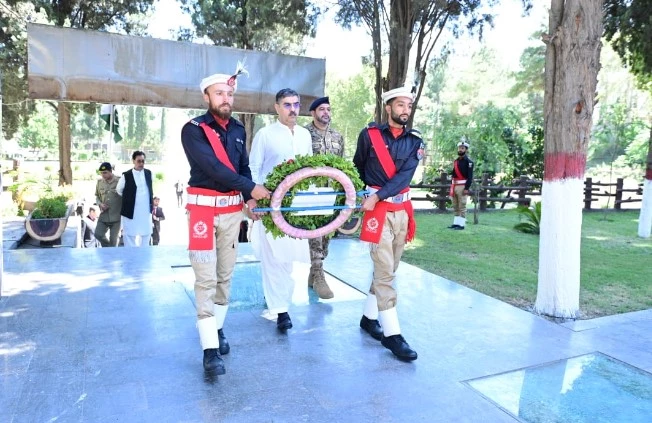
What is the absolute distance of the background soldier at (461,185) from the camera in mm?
11250

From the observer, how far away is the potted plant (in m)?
8.13

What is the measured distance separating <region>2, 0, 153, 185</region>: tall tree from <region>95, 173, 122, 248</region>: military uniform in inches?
368

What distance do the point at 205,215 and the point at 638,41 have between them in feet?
37.5

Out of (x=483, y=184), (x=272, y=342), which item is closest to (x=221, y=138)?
(x=272, y=342)

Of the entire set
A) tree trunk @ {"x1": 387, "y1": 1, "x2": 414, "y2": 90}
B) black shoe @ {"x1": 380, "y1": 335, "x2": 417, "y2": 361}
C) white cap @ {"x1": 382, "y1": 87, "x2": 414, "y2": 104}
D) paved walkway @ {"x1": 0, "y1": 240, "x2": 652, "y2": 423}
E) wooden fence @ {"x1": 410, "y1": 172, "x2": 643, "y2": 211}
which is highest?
tree trunk @ {"x1": 387, "y1": 1, "x2": 414, "y2": 90}

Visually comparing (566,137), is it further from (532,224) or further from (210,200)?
(532,224)

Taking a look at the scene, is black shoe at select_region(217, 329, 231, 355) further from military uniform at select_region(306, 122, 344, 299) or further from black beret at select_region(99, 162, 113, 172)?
black beret at select_region(99, 162, 113, 172)

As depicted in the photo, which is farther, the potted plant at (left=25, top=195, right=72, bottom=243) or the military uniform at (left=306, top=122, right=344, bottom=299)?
the potted plant at (left=25, top=195, right=72, bottom=243)

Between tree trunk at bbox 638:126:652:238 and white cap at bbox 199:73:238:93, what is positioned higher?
white cap at bbox 199:73:238:93

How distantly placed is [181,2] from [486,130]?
11.4 m

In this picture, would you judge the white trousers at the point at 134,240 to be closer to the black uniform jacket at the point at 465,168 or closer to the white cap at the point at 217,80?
the white cap at the point at 217,80

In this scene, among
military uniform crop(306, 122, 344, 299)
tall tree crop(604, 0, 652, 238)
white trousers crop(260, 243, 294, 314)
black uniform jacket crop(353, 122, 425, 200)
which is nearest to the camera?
black uniform jacket crop(353, 122, 425, 200)

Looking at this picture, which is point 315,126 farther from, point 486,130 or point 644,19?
point 486,130

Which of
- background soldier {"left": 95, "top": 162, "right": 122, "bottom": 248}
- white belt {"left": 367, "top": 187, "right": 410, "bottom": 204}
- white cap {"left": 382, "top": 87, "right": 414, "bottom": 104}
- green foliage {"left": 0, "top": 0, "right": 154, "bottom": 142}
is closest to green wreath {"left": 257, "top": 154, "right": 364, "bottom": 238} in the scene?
white belt {"left": 367, "top": 187, "right": 410, "bottom": 204}
